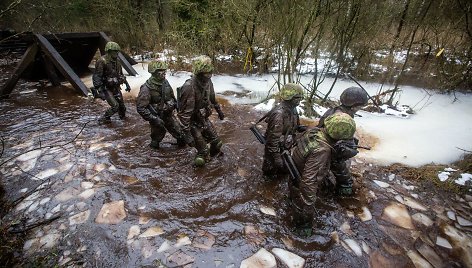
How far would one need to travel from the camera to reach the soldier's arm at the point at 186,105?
3.73 m

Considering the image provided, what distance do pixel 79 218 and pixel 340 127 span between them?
3046 mm

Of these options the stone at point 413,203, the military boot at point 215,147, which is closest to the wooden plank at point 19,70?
the military boot at point 215,147

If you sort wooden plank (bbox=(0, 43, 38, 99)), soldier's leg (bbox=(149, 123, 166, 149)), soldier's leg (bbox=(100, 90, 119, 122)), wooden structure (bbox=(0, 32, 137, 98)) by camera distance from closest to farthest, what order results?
soldier's leg (bbox=(149, 123, 166, 149)) < soldier's leg (bbox=(100, 90, 119, 122)) < wooden plank (bbox=(0, 43, 38, 99)) < wooden structure (bbox=(0, 32, 137, 98))

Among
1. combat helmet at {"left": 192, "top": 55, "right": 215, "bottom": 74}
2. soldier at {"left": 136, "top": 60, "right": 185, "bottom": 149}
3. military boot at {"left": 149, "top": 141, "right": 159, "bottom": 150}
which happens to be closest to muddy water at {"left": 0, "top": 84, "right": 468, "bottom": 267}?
military boot at {"left": 149, "top": 141, "right": 159, "bottom": 150}

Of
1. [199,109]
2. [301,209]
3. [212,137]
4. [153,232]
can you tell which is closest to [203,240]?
[153,232]

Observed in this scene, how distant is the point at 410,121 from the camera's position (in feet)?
20.8

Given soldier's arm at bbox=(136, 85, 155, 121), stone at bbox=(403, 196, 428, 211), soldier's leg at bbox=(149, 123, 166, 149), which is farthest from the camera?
soldier's leg at bbox=(149, 123, 166, 149)

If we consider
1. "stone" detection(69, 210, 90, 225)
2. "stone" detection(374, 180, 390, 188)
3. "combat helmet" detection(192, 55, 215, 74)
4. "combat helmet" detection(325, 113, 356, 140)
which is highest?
→ "combat helmet" detection(192, 55, 215, 74)

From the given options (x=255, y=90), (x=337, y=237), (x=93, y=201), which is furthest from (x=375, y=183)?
(x=255, y=90)

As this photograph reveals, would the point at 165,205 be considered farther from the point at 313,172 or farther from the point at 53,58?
the point at 53,58

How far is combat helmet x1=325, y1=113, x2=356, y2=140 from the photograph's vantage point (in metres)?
2.65

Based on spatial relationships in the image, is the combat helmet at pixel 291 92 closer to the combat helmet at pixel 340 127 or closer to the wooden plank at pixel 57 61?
the combat helmet at pixel 340 127

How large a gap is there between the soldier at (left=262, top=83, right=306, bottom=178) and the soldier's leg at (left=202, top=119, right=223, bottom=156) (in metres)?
0.93

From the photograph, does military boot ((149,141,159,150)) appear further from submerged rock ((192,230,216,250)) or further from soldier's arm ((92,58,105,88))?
submerged rock ((192,230,216,250))
